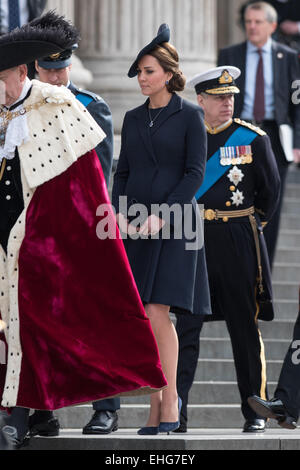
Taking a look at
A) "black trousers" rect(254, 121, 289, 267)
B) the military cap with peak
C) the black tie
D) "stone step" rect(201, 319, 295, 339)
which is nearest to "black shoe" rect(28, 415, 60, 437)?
the military cap with peak

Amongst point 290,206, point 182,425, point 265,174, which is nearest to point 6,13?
point 265,174

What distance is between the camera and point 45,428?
8117 mm

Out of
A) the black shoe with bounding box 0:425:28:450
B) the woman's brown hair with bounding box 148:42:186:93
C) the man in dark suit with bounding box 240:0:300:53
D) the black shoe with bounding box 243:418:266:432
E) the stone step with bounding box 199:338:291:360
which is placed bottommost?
the stone step with bounding box 199:338:291:360

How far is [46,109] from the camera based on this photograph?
7.92 m

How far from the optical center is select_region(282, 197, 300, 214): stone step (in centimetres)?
1370

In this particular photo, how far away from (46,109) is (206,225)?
1529mm

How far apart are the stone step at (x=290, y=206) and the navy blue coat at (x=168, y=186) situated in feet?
17.5

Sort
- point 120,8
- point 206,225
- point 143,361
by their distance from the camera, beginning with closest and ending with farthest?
point 143,361 < point 206,225 < point 120,8

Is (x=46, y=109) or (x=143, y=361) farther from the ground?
(x=46, y=109)

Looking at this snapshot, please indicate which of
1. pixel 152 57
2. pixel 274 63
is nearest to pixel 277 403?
pixel 152 57

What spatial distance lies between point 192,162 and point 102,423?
4.46 feet

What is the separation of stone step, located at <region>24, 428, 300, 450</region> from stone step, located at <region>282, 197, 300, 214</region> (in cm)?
561

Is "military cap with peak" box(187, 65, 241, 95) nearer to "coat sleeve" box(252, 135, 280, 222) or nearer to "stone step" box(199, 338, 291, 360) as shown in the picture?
"coat sleeve" box(252, 135, 280, 222)
